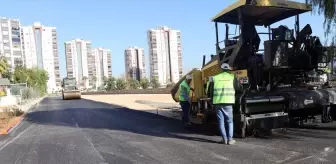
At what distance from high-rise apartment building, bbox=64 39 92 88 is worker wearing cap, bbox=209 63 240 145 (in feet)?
316

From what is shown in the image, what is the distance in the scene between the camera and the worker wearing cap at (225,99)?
22.0 ft

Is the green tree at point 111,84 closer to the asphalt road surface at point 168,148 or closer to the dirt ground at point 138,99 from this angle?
the dirt ground at point 138,99

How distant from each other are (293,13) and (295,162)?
4.43 metres

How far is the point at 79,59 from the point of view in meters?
103

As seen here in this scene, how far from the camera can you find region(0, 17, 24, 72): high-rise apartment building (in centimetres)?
7356

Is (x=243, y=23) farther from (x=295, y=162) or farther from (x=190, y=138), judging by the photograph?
Answer: (x=295, y=162)

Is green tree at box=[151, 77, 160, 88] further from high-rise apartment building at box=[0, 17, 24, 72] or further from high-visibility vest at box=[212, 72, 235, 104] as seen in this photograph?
high-visibility vest at box=[212, 72, 235, 104]

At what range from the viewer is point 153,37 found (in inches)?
2790

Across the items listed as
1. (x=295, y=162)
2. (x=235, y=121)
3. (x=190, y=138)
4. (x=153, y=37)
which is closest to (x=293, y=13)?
(x=235, y=121)

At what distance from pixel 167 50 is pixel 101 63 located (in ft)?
150

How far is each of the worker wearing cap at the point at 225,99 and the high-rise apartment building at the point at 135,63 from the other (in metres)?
94.2

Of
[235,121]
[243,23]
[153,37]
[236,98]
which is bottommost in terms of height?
[235,121]

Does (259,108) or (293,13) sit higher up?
(293,13)

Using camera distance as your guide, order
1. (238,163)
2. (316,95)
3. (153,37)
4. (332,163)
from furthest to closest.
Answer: (153,37), (316,95), (238,163), (332,163)
